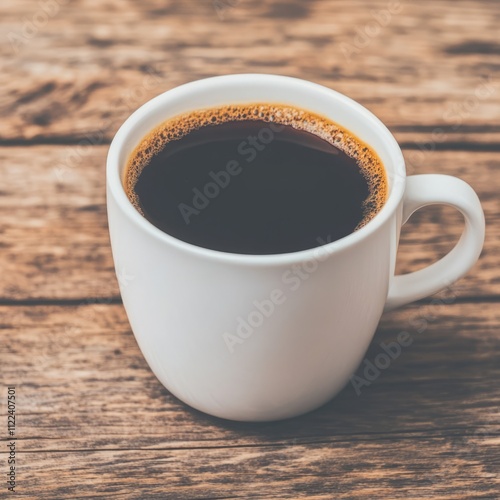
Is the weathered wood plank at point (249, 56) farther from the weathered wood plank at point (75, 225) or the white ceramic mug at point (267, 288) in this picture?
the white ceramic mug at point (267, 288)

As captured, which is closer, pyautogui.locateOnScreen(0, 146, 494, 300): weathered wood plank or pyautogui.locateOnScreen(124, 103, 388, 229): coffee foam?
pyautogui.locateOnScreen(124, 103, 388, 229): coffee foam

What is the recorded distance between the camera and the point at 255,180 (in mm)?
863

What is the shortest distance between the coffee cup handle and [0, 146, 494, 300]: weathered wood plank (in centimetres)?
17

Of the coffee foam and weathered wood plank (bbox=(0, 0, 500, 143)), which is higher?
the coffee foam

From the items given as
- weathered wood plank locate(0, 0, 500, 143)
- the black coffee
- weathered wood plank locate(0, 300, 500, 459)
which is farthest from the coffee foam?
weathered wood plank locate(0, 0, 500, 143)

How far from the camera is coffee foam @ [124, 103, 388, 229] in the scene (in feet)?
2.77

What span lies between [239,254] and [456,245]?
0.24m

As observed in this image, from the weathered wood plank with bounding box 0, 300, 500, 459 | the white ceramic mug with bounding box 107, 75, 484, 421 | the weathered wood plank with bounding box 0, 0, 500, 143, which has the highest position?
the white ceramic mug with bounding box 107, 75, 484, 421

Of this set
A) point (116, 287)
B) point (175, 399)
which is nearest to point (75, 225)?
point (116, 287)

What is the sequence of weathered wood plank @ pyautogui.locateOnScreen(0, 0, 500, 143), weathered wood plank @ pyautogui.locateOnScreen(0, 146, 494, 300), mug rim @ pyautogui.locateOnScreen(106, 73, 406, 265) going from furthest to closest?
weathered wood plank @ pyautogui.locateOnScreen(0, 0, 500, 143) → weathered wood plank @ pyautogui.locateOnScreen(0, 146, 494, 300) → mug rim @ pyautogui.locateOnScreen(106, 73, 406, 265)

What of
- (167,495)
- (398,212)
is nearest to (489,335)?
(398,212)

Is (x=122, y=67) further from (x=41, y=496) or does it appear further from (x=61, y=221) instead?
(x=41, y=496)

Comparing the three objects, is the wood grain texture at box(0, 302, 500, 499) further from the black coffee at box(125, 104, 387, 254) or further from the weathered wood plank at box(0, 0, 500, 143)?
the weathered wood plank at box(0, 0, 500, 143)

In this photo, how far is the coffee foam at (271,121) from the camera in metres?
0.84
